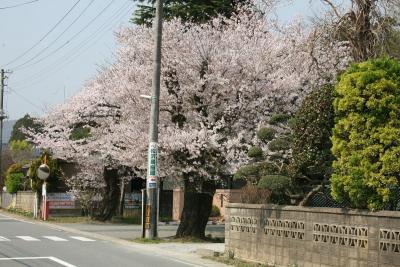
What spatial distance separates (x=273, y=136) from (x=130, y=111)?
7881 mm

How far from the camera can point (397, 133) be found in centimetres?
1126

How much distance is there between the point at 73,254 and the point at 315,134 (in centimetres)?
741

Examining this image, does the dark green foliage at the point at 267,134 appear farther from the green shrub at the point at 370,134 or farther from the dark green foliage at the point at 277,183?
the green shrub at the point at 370,134

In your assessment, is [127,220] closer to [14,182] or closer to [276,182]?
[14,182]

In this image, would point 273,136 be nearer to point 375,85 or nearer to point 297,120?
point 297,120

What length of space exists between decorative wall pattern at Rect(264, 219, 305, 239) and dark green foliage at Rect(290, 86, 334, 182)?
4.31 feet

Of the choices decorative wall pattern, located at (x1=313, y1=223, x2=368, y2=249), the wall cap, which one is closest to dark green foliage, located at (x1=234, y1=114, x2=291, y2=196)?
the wall cap

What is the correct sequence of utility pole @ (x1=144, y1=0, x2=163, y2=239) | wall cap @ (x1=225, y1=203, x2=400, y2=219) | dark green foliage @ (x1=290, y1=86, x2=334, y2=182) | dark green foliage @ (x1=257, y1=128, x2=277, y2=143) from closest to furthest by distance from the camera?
wall cap @ (x1=225, y1=203, x2=400, y2=219) → dark green foliage @ (x1=290, y1=86, x2=334, y2=182) → dark green foliage @ (x1=257, y1=128, x2=277, y2=143) → utility pole @ (x1=144, y1=0, x2=163, y2=239)

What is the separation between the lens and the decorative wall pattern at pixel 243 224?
603 inches

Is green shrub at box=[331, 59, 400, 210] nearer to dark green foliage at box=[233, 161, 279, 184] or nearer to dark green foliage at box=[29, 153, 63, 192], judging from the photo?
dark green foliage at box=[233, 161, 279, 184]

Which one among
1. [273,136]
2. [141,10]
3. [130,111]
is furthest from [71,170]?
[273,136]

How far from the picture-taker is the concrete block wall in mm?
11188

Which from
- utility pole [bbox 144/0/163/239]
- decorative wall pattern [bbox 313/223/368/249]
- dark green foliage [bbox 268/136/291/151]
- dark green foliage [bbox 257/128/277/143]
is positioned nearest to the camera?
decorative wall pattern [bbox 313/223/368/249]

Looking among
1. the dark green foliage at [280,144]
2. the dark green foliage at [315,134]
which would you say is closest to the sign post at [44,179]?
the dark green foliage at [280,144]
